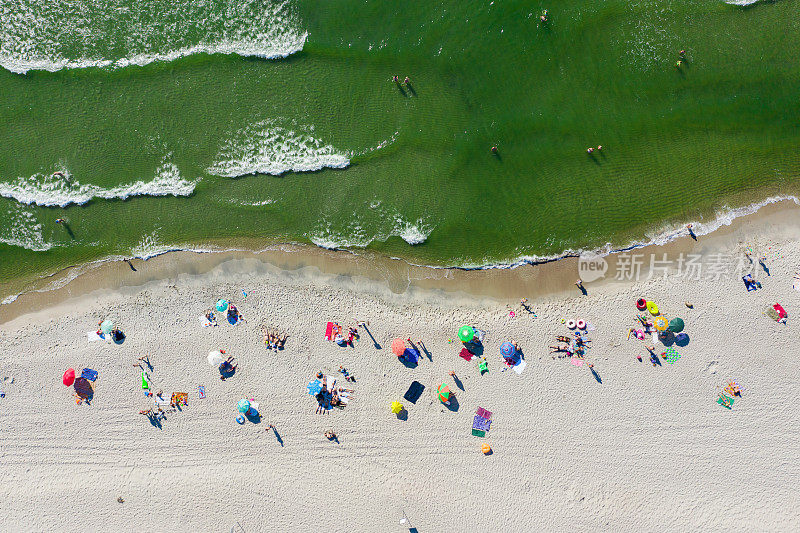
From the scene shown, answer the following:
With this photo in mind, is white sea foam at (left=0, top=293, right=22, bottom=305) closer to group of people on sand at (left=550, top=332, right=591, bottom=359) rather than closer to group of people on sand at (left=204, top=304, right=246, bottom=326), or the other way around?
group of people on sand at (left=204, top=304, right=246, bottom=326)

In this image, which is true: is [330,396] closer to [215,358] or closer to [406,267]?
[215,358]

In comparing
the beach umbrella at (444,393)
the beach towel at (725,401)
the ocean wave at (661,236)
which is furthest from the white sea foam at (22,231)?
the beach towel at (725,401)

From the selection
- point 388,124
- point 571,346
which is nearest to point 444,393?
point 571,346

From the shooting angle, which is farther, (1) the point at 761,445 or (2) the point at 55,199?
(2) the point at 55,199

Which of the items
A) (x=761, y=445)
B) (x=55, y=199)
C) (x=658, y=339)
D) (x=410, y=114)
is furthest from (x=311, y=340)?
(x=761, y=445)

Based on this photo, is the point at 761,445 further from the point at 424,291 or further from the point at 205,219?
the point at 205,219

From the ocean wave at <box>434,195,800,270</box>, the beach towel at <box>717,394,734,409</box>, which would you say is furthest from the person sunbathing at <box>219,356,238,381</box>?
the beach towel at <box>717,394,734,409</box>
